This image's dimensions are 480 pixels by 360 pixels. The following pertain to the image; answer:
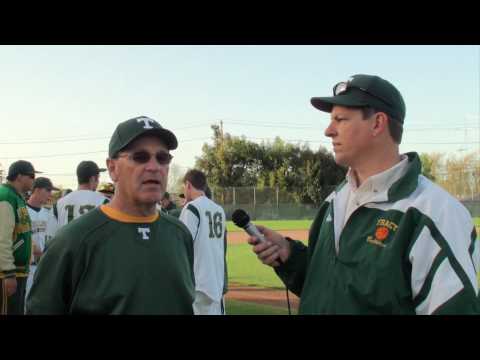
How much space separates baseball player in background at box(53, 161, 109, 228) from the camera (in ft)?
24.1

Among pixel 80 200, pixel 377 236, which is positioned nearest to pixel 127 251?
pixel 377 236

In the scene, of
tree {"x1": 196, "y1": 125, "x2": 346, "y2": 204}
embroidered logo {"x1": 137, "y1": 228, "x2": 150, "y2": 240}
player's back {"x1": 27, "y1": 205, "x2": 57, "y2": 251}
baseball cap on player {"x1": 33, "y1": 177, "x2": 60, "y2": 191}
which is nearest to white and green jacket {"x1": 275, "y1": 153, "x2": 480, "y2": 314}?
embroidered logo {"x1": 137, "y1": 228, "x2": 150, "y2": 240}

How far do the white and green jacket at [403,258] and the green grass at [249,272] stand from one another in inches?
422

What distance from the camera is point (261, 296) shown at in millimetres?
11664

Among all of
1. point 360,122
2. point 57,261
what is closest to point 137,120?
point 57,261

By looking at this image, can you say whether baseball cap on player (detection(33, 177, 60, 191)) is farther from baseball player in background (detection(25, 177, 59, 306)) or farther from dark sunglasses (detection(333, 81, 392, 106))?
dark sunglasses (detection(333, 81, 392, 106))

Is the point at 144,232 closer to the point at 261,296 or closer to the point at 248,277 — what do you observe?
the point at 261,296

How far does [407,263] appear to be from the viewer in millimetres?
2432

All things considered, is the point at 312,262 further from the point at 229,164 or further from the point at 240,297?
the point at 229,164

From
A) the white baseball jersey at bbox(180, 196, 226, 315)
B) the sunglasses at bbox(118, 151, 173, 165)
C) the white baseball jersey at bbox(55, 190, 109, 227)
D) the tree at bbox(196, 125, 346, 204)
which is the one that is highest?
the tree at bbox(196, 125, 346, 204)

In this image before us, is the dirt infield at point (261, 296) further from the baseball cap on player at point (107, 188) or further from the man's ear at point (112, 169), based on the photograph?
the man's ear at point (112, 169)

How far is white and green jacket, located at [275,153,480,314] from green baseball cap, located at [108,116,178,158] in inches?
45.3

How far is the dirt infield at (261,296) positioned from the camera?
10.8m
